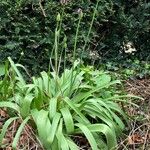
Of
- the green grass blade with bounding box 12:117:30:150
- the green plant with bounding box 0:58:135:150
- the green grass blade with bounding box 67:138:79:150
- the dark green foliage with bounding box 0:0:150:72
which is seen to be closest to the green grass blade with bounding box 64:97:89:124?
the green plant with bounding box 0:58:135:150

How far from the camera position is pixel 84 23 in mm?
5023

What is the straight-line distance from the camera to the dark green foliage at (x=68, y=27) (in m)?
4.75

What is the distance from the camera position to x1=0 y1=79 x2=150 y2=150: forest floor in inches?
149

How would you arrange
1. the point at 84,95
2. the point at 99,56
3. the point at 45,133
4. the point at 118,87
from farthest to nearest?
the point at 99,56 < the point at 118,87 < the point at 84,95 < the point at 45,133

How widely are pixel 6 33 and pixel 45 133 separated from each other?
1.56m

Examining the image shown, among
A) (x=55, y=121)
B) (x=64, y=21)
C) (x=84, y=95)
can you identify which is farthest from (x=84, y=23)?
(x=55, y=121)

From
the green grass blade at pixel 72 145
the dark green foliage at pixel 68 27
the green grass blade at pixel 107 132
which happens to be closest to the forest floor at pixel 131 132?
the green grass blade at pixel 107 132

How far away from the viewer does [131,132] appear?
4090 mm

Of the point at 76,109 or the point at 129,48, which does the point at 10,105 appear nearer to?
the point at 76,109

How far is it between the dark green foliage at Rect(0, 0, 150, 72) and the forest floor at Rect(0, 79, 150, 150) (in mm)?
792

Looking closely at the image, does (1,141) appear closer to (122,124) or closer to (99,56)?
(122,124)

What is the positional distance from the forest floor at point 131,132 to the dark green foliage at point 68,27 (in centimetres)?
79

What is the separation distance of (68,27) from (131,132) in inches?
55.3

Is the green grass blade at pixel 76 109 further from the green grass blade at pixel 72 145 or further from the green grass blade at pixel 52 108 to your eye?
the green grass blade at pixel 72 145
